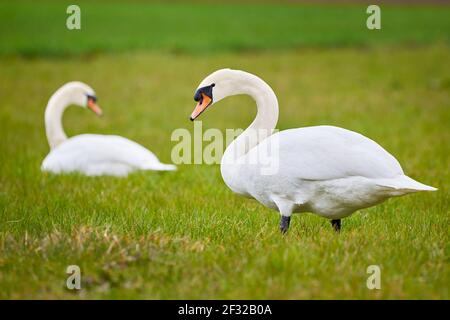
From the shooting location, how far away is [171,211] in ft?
20.9

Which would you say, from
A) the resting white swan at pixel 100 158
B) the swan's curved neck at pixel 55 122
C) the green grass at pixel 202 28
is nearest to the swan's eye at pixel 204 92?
the resting white swan at pixel 100 158

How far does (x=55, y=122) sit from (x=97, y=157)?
5.31 ft

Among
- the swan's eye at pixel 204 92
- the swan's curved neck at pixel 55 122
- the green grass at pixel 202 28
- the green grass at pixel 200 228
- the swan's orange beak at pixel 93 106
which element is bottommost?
the green grass at pixel 200 228

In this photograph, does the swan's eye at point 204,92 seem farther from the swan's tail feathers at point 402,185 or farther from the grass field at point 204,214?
the swan's tail feathers at point 402,185

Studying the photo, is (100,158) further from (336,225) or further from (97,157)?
(336,225)

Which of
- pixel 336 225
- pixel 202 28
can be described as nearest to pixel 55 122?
pixel 336 225

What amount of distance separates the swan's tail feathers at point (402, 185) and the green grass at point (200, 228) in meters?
0.41

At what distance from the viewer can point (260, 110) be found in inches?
235

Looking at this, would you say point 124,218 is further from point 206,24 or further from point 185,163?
point 206,24

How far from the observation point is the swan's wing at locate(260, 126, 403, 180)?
197 inches

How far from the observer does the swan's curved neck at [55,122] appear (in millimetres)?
9812

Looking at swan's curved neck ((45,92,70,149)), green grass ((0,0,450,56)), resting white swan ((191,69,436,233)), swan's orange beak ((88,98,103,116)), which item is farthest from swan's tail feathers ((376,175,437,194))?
green grass ((0,0,450,56))

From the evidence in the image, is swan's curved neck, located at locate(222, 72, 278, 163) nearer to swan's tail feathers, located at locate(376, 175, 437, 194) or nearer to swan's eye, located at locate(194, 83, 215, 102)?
swan's eye, located at locate(194, 83, 215, 102)
